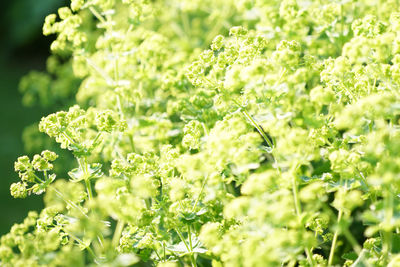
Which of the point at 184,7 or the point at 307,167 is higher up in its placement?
the point at 184,7

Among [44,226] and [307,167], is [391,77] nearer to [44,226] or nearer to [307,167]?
[307,167]

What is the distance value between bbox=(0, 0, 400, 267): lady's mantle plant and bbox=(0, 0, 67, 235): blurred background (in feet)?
11.2

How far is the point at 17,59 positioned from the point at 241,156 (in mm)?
7678

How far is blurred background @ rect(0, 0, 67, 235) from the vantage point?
5763 mm

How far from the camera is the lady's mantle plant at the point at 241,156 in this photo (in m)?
1.37

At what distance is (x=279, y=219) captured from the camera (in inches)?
48.3

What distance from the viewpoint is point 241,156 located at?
4.86 feet

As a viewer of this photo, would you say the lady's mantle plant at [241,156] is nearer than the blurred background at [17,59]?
Yes

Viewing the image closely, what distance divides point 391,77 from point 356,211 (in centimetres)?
91

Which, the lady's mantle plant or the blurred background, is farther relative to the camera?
the blurred background

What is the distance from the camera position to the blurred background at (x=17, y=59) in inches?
227

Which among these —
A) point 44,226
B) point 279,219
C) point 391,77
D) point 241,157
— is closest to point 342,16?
point 391,77

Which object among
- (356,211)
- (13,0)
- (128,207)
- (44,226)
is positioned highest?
(13,0)

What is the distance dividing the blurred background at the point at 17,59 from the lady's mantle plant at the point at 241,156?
341 cm
